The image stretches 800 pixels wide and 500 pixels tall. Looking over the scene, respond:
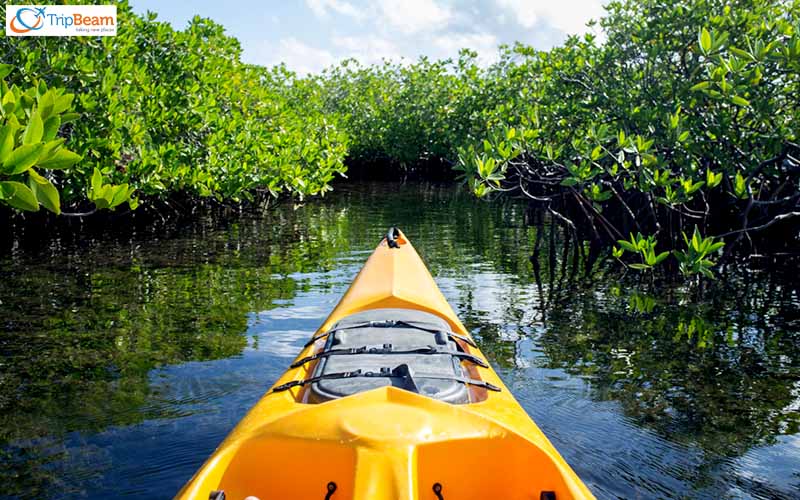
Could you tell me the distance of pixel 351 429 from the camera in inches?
86.0

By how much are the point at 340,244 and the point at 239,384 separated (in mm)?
5830

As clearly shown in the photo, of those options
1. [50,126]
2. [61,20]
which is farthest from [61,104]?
Answer: [61,20]

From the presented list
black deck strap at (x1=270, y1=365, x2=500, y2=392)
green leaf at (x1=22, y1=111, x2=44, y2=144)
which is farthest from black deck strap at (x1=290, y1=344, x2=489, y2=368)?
green leaf at (x1=22, y1=111, x2=44, y2=144)

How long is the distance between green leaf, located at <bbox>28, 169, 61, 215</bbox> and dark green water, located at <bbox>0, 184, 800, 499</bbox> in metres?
1.64

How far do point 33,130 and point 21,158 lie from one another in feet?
0.35

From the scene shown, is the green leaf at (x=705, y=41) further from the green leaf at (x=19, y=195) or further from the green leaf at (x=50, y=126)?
the green leaf at (x=19, y=195)

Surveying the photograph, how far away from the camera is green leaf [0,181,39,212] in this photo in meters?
1.74

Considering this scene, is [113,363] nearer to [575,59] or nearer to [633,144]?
[633,144]

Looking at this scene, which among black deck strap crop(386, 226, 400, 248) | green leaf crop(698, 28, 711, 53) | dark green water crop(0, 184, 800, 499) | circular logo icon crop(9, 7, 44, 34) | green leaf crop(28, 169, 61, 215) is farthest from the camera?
circular logo icon crop(9, 7, 44, 34)

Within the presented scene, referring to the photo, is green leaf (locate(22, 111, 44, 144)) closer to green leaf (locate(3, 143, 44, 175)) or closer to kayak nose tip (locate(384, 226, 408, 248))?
green leaf (locate(3, 143, 44, 175))

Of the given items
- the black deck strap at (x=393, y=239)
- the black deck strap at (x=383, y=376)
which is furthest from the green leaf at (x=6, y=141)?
the black deck strap at (x=393, y=239)

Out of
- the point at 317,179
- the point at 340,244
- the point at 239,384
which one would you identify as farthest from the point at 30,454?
the point at 317,179

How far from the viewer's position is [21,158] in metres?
1.77

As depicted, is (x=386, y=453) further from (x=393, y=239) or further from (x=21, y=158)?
(x=393, y=239)
